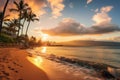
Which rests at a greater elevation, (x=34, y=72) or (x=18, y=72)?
(x=18, y=72)

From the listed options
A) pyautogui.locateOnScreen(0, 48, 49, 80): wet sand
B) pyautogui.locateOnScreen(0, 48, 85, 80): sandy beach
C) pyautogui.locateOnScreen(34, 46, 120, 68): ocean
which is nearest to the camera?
pyautogui.locateOnScreen(0, 48, 49, 80): wet sand

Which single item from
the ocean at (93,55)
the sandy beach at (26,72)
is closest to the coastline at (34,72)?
the sandy beach at (26,72)

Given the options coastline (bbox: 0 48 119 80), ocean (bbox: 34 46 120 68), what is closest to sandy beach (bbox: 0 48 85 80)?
coastline (bbox: 0 48 119 80)

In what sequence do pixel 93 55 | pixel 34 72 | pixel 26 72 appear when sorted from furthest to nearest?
1. pixel 93 55
2. pixel 34 72
3. pixel 26 72

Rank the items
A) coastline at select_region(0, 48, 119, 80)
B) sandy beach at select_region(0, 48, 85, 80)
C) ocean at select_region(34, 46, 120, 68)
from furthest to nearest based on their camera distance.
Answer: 1. ocean at select_region(34, 46, 120, 68)
2. coastline at select_region(0, 48, 119, 80)
3. sandy beach at select_region(0, 48, 85, 80)

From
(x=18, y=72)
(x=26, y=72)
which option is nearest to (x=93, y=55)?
(x=26, y=72)

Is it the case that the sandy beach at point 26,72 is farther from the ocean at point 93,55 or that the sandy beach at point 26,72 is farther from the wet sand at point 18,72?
the ocean at point 93,55

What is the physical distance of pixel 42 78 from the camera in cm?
816

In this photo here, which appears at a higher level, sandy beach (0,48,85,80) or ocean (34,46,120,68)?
sandy beach (0,48,85,80)

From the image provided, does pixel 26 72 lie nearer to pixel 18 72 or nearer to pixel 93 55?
pixel 18 72

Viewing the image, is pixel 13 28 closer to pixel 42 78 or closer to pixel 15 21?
pixel 15 21

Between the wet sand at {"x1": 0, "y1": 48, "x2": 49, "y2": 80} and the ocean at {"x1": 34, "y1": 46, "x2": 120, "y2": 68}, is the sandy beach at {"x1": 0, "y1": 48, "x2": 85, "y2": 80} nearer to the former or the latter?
the wet sand at {"x1": 0, "y1": 48, "x2": 49, "y2": 80}

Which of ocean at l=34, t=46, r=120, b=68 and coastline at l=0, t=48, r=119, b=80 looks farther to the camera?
ocean at l=34, t=46, r=120, b=68

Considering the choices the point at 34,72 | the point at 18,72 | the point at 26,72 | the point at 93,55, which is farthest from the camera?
the point at 93,55
